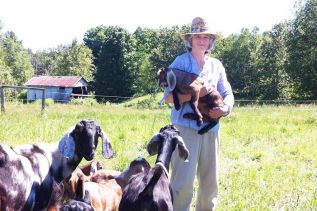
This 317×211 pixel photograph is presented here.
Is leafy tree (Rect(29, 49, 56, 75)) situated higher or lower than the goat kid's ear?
higher

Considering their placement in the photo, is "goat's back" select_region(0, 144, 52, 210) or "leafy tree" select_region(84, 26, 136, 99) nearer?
"goat's back" select_region(0, 144, 52, 210)

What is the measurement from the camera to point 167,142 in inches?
161

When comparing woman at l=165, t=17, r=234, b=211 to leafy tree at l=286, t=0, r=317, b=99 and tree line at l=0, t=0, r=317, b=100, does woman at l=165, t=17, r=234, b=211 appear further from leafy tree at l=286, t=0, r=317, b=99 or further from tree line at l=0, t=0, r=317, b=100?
leafy tree at l=286, t=0, r=317, b=99

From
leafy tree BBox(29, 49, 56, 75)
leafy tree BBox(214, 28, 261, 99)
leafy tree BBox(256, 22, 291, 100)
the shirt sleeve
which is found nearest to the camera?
the shirt sleeve

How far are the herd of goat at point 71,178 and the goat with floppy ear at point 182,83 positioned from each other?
0.42 m

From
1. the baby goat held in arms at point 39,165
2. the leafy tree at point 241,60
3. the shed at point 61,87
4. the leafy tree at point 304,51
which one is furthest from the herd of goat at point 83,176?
the shed at point 61,87

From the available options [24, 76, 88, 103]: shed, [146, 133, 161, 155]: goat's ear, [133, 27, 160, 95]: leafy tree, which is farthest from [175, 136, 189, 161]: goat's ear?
[24, 76, 88, 103]: shed

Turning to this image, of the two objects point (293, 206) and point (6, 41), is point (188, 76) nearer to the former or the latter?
point (293, 206)

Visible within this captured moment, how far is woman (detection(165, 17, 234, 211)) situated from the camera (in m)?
4.56

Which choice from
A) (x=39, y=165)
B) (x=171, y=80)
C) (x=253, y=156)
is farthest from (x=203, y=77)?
(x=253, y=156)

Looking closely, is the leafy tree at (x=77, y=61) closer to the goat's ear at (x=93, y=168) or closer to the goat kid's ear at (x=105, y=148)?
the goat's ear at (x=93, y=168)

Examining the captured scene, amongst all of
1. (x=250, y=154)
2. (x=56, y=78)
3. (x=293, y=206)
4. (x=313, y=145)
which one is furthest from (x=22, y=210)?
(x=56, y=78)

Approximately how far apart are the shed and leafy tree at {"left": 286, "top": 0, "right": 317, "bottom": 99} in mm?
25721

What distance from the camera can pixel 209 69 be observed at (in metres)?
4.70
